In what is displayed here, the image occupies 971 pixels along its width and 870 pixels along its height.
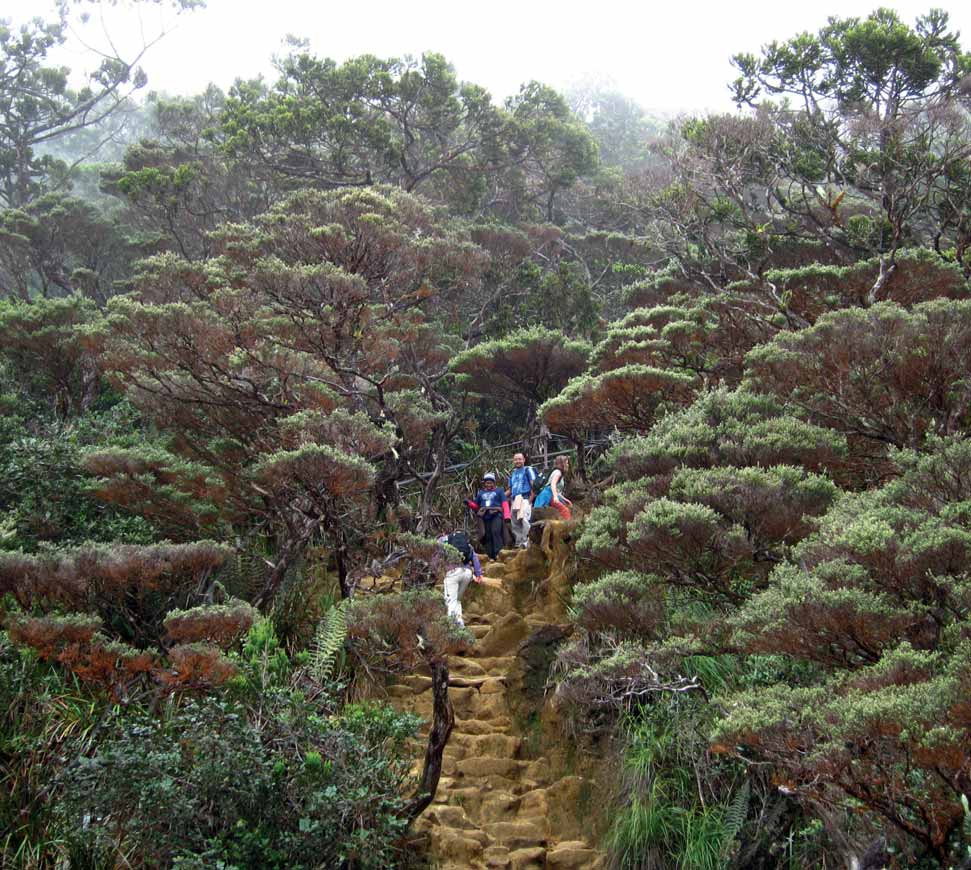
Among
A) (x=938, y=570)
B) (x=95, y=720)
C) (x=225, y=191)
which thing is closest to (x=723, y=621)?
(x=938, y=570)

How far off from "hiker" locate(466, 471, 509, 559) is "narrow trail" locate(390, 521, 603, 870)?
1.67m

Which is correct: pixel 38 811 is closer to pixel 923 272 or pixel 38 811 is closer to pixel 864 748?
pixel 864 748

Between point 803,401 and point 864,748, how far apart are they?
441cm

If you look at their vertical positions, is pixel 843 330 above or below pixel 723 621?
above

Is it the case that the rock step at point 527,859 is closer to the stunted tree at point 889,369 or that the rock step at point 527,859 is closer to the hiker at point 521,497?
the stunted tree at point 889,369

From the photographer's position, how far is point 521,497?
11992 mm

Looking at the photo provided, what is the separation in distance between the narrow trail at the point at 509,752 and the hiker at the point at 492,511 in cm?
167

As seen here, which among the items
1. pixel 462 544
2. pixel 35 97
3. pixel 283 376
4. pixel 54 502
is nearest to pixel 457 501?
pixel 462 544

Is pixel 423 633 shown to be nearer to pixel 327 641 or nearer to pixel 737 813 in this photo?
pixel 327 641

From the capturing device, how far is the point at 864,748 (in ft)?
12.7

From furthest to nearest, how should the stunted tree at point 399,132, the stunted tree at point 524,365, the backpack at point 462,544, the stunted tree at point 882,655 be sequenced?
1. the stunted tree at point 399,132
2. the stunted tree at point 524,365
3. the backpack at point 462,544
4. the stunted tree at point 882,655

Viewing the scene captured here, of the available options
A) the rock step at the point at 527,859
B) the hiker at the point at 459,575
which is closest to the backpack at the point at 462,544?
the hiker at the point at 459,575

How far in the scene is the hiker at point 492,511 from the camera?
39.3ft

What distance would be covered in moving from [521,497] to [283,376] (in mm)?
3656
